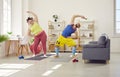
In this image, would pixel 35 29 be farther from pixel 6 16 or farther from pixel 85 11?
pixel 85 11

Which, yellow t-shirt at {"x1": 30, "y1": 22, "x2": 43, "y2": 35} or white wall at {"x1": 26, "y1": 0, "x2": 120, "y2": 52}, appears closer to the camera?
yellow t-shirt at {"x1": 30, "y1": 22, "x2": 43, "y2": 35}

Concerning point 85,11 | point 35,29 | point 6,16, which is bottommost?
point 35,29

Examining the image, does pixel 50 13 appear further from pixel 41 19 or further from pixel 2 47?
pixel 2 47

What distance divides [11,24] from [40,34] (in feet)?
8.70

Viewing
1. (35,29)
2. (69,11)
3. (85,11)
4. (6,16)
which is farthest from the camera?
(69,11)

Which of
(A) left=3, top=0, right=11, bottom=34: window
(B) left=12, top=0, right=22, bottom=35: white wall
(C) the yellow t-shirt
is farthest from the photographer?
(B) left=12, top=0, right=22, bottom=35: white wall

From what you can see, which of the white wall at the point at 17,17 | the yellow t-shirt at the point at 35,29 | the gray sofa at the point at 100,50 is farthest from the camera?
the white wall at the point at 17,17

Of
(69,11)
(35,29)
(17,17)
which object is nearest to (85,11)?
(69,11)

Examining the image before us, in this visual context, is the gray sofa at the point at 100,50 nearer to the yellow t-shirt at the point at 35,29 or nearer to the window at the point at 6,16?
the yellow t-shirt at the point at 35,29

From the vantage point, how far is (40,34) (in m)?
7.81

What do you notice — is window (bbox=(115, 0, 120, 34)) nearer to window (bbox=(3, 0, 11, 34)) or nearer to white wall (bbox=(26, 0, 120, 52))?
white wall (bbox=(26, 0, 120, 52))

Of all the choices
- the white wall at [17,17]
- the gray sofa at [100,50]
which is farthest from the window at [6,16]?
the gray sofa at [100,50]

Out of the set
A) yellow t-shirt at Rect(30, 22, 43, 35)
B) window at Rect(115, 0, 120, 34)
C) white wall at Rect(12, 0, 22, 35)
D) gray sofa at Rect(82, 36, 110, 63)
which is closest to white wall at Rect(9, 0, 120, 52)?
white wall at Rect(12, 0, 22, 35)

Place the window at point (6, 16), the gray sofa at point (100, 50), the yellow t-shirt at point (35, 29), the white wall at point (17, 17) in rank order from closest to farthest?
the gray sofa at point (100, 50) → the yellow t-shirt at point (35, 29) → the window at point (6, 16) → the white wall at point (17, 17)
